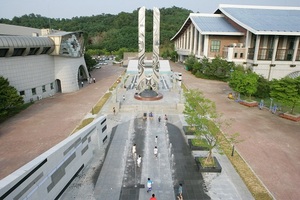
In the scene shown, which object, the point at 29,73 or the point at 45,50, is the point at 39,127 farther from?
the point at 45,50

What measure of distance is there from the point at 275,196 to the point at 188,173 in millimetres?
5668

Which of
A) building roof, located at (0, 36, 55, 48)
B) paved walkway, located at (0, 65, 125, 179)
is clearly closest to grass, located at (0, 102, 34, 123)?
paved walkway, located at (0, 65, 125, 179)

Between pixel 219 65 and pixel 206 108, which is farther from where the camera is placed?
pixel 219 65

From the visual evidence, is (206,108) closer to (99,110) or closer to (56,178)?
(56,178)

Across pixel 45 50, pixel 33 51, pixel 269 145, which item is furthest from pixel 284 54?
pixel 33 51

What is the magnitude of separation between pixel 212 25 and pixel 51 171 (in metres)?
59.6

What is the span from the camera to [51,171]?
12203 mm

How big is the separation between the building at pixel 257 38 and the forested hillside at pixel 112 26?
183ft

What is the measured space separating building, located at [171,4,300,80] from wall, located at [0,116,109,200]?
43636 mm

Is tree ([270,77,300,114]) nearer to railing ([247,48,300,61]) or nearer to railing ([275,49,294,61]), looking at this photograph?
railing ([247,48,300,61])

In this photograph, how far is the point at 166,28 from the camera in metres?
128

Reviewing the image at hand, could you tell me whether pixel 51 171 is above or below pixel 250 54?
below

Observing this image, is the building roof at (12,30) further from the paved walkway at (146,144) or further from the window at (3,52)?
the paved walkway at (146,144)

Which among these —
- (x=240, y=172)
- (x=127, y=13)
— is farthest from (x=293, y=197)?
(x=127, y=13)
